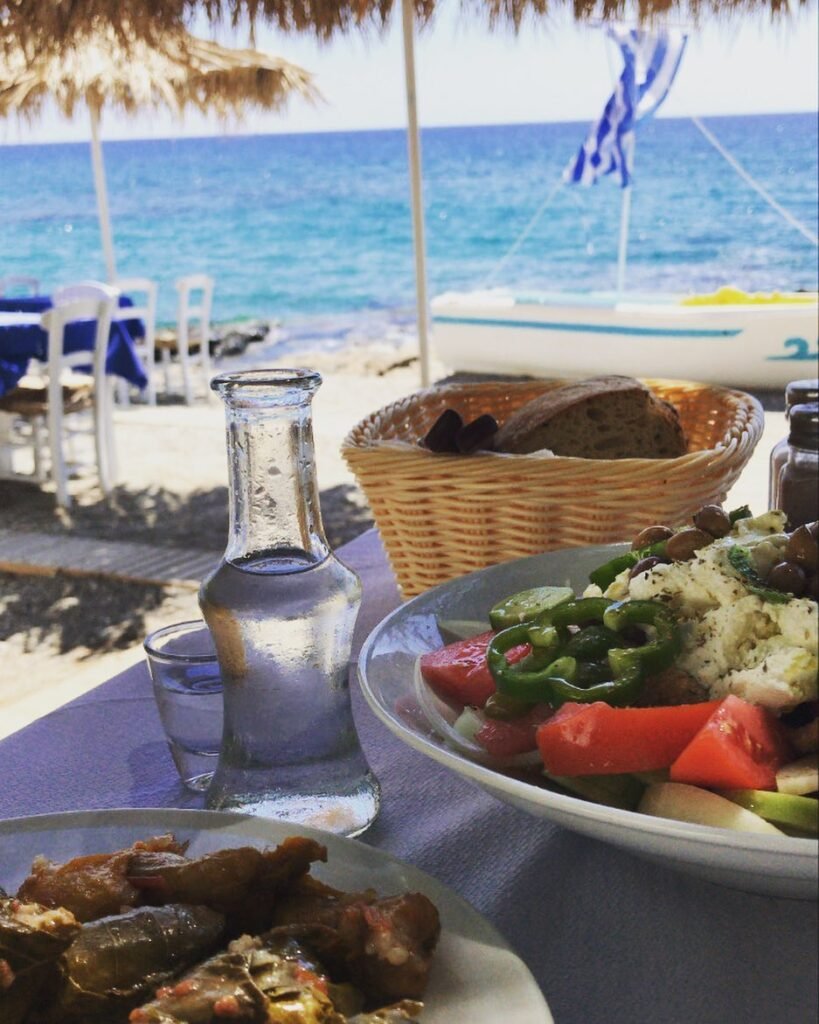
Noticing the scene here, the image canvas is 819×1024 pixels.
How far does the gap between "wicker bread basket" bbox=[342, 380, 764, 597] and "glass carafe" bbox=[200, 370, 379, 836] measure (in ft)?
1.38

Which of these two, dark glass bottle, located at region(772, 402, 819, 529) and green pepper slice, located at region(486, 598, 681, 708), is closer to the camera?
green pepper slice, located at region(486, 598, 681, 708)

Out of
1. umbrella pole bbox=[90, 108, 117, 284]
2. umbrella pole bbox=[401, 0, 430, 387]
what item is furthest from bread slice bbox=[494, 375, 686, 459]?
umbrella pole bbox=[90, 108, 117, 284]

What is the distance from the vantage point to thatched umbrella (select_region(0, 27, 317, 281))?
6590mm

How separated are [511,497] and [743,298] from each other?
7.56m

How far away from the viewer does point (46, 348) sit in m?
5.11

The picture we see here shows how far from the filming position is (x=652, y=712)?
2.10ft

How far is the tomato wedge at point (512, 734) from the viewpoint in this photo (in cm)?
70

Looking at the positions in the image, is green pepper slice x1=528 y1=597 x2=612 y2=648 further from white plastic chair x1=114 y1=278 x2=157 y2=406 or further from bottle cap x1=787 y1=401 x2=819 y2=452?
white plastic chair x1=114 y1=278 x2=157 y2=406

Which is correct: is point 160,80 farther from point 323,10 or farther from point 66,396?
point 323,10

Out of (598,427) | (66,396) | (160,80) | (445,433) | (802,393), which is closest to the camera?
(802,393)

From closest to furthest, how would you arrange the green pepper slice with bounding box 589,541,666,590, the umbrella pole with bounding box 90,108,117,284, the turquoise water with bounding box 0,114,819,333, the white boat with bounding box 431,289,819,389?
1. the green pepper slice with bounding box 589,541,666,590
2. the umbrella pole with bounding box 90,108,117,284
3. the white boat with bounding box 431,289,819,389
4. the turquoise water with bounding box 0,114,819,333

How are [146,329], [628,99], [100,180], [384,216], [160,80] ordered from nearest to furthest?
[160,80], [146,329], [100,180], [628,99], [384,216]

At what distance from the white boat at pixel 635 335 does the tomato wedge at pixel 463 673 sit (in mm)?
7287

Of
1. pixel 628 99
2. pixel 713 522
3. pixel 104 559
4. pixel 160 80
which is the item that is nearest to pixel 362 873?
pixel 713 522
